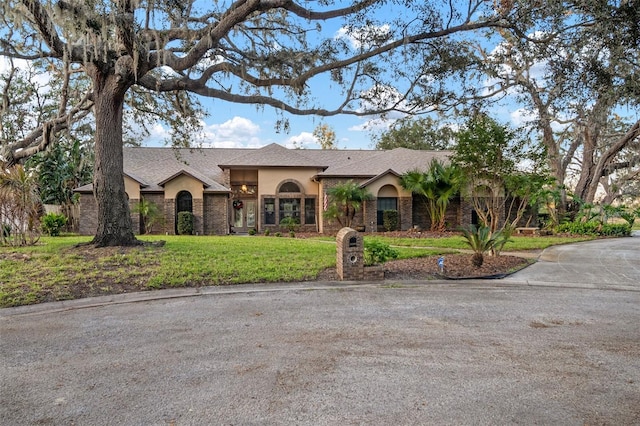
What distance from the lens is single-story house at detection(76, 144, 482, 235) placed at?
23250 mm

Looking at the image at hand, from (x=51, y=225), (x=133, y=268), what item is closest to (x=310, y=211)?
(x=51, y=225)

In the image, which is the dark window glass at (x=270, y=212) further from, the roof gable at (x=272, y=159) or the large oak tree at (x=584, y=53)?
the large oak tree at (x=584, y=53)

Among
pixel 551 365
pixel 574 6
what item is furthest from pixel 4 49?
pixel 551 365

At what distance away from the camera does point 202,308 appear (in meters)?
6.64

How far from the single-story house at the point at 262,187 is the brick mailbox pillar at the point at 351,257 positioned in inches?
574

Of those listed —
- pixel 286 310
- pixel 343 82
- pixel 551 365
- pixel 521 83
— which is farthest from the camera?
pixel 343 82

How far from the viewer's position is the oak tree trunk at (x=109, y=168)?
11.1m

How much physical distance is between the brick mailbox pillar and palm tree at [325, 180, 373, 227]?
13.4 m

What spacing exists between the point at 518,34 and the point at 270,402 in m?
9.39

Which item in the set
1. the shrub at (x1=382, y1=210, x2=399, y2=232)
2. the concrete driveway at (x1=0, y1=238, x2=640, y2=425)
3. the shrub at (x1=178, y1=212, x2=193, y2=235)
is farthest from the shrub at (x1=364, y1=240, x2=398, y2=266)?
the shrub at (x1=178, y1=212, x2=193, y2=235)

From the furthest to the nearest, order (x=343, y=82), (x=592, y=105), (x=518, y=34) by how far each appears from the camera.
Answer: (x=343, y=82) → (x=592, y=105) → (x=518, y=34)

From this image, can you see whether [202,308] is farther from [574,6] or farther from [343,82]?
[574,6]

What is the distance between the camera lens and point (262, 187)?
82.1ft

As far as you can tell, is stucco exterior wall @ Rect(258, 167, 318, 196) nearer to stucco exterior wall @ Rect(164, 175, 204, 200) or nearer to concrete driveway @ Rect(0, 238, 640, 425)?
stucco exterior wall @ Rect(164, 175, 204, 200)
